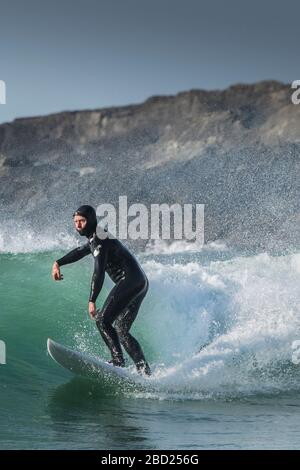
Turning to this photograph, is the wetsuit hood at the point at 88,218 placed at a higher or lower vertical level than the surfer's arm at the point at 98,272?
higher

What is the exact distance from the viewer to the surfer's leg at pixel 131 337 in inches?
330

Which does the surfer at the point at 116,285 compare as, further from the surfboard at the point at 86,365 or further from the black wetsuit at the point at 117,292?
the surfboard at the point at 86,365

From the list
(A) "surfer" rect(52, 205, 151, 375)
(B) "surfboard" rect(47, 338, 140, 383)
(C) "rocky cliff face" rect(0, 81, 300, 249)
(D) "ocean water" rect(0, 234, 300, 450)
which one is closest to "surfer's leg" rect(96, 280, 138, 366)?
(A) "surfer" rect(52, 205, 151, 375)

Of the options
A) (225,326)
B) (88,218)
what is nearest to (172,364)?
(225,326)

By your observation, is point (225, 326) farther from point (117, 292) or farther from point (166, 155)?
point (166, 155)

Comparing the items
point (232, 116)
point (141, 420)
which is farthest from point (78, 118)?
point (141, 420)

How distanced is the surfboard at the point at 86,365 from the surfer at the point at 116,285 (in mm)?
101

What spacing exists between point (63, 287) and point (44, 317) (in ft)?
4.97

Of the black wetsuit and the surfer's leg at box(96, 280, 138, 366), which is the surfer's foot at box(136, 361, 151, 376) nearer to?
the black wetsuit

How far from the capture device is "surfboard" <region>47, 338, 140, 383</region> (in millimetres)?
8305

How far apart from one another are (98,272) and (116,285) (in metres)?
0.34

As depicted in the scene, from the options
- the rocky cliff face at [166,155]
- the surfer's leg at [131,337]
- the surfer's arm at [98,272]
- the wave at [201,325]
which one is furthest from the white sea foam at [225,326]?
the rocky cliff face at [166,155]

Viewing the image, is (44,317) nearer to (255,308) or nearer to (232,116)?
(255,308)

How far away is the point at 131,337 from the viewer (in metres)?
8.45
